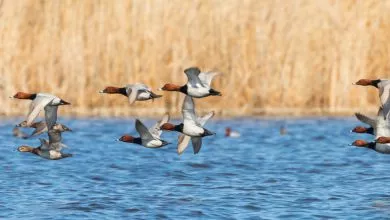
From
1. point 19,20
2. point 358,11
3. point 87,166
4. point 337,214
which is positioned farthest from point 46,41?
point 337,214

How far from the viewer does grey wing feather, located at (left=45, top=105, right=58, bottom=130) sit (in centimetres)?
1180

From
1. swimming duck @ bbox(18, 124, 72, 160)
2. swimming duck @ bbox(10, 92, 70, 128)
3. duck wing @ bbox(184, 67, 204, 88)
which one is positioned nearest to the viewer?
duck wing @ bbox(184, 67, 204, 88)

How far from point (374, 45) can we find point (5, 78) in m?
8.02

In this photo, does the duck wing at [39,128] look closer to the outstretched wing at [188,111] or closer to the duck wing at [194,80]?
the outstretched wing at [188,111]

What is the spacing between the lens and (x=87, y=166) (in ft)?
60.2

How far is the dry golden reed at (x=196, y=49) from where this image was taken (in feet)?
70.1

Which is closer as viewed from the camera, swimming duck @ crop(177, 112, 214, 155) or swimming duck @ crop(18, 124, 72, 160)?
swimming duck @ crop(177, 112, 214, 155)

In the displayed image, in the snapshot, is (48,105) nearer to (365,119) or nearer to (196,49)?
(365,119)

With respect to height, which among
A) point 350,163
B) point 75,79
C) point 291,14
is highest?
point 291,14

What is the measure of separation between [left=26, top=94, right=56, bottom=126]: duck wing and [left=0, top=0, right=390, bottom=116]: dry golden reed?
9.36m

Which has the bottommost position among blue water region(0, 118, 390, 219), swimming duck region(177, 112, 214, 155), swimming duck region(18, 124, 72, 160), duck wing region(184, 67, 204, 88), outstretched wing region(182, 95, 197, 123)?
blue water region(0, 118, 390, 219)

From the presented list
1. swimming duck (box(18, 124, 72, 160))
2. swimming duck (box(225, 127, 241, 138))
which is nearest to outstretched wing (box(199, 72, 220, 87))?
swimming duck (box(18, 124, 72, 160))

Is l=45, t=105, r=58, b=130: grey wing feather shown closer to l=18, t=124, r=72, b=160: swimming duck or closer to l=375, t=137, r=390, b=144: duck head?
l=18, t=124, r=72, b=160: swimming duck

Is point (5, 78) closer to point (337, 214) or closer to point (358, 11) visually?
point (358, 11)
